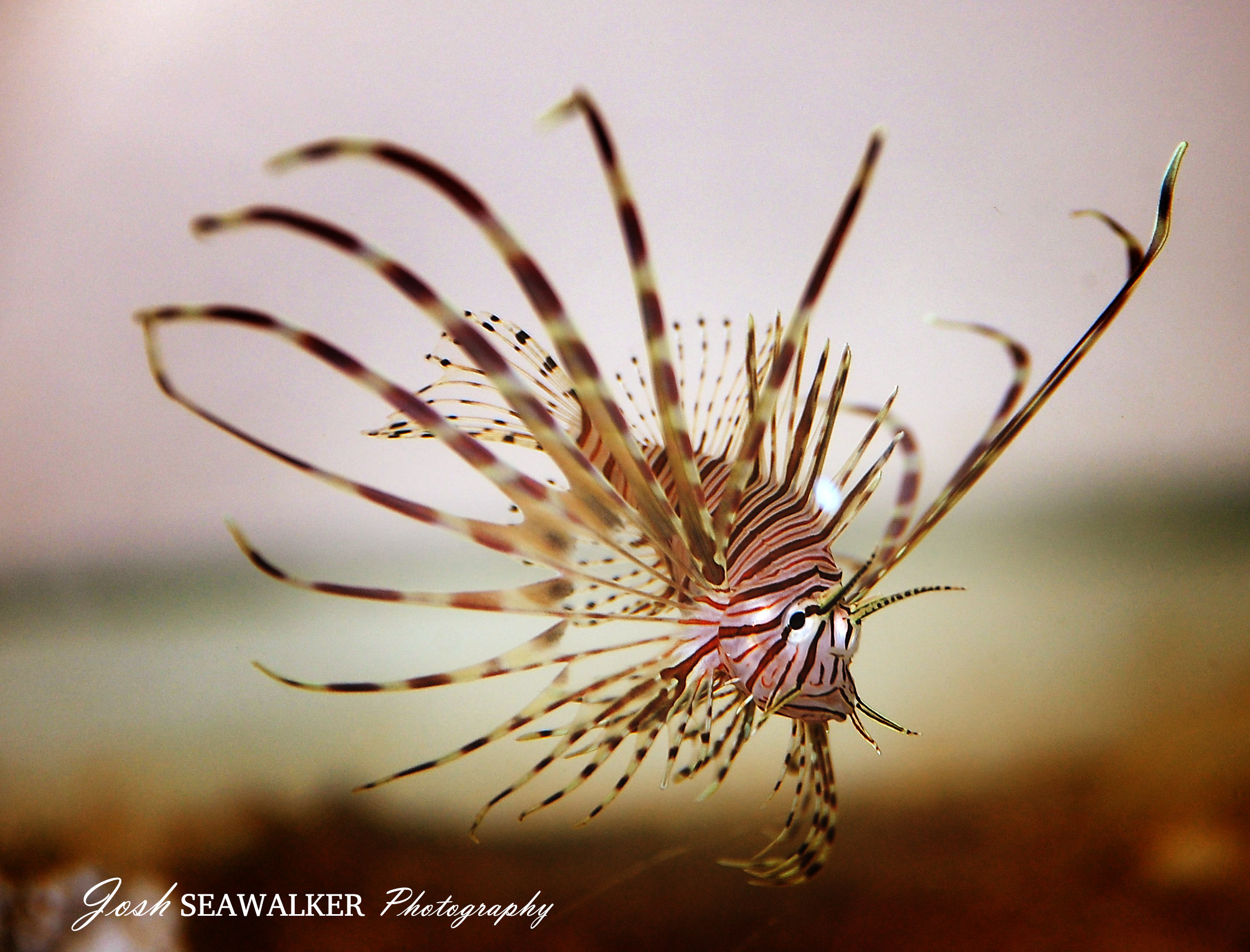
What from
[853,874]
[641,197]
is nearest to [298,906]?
[853,874]

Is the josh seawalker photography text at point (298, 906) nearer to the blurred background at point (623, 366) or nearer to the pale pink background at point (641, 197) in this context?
the blurred background at point (623, 366)

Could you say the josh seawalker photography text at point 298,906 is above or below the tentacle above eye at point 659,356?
below

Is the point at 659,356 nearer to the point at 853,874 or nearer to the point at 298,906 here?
the point at 853,874

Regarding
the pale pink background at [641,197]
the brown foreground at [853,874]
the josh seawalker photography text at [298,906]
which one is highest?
the pale pink background at [641,197]

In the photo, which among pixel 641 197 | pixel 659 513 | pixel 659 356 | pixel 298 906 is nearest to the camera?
pixel 659 356

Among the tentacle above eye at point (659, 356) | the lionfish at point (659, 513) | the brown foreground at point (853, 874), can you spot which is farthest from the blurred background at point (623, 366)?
the tentacle above eye at point (659, 356)

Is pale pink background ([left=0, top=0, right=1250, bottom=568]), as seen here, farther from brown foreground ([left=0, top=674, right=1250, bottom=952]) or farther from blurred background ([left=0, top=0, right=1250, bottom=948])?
brown foreground ([left=0, top=674, right=1250, bottom=952])

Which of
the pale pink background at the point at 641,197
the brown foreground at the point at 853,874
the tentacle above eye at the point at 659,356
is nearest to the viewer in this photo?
the tentacle above eye at the point at 659,356

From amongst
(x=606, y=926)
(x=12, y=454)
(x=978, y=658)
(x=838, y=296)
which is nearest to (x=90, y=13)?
(x=12, y=454)
